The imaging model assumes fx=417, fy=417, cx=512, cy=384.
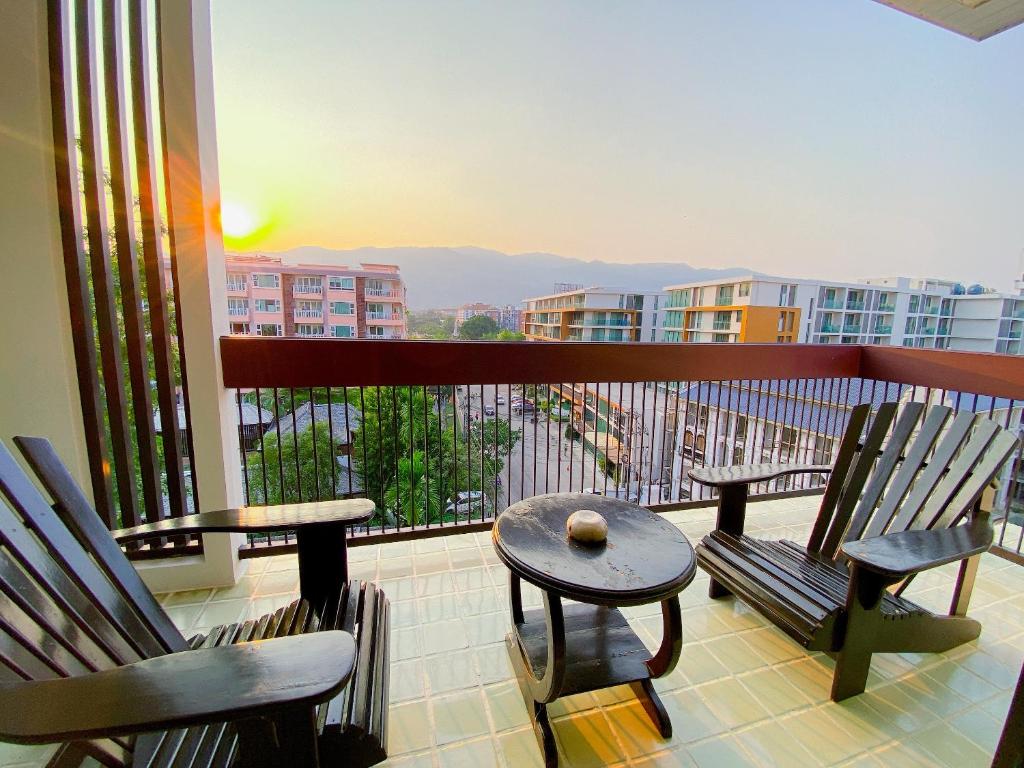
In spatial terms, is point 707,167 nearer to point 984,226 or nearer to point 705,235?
point 705,235

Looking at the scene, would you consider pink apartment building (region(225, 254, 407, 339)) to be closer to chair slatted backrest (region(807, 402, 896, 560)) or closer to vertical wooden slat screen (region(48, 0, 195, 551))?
vertical wooden slat screen (region(48, 0, 195, 551))

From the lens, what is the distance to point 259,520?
1.41m

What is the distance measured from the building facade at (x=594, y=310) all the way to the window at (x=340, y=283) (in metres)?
1.68

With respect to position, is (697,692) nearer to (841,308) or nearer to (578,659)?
(578,659)

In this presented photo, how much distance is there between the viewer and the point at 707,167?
5.92m

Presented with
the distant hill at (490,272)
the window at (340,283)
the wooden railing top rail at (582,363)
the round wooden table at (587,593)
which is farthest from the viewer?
the distant hill at (490,272)

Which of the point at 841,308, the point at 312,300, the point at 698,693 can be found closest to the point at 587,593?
the point at 698,693

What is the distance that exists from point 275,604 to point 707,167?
692cm

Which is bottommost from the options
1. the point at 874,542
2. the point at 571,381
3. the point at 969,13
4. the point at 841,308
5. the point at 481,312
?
the point at 874,542

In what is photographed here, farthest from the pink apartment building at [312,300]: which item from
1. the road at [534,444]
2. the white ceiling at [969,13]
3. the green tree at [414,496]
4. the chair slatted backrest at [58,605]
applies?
the white ceiling at [969,13]

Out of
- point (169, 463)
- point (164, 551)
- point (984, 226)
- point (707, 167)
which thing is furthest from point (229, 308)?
point (984, 226)

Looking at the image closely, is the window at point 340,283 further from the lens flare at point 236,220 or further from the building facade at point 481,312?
the building facade at point 481,312

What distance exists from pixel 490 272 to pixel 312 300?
2425mm

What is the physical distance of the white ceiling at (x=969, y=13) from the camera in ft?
8.87
